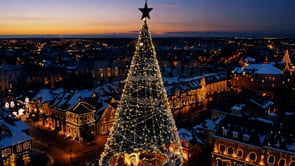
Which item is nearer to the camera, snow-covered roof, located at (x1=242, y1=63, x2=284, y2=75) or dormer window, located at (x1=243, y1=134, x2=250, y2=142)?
dormer window, located at (x1=243, y1=134, x2=250, y2=142)

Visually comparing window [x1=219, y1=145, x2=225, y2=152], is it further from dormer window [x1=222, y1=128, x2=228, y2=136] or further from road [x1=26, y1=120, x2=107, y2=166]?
road [x1=26, y1=120, x2=107, y2=166]

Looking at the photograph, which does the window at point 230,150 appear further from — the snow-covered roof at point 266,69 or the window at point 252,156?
the snow-covered roof at point 266,69

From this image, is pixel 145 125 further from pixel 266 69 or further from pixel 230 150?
pixel 266 69

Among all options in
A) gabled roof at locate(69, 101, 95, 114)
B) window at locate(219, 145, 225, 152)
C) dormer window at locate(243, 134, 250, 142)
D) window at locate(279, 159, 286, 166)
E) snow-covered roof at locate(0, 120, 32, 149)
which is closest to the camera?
window at locate(279, 159, 286, 166)

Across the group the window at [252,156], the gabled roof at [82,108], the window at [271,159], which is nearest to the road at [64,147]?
the gabled roof at [82,108]

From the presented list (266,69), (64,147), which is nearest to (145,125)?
(64,147)

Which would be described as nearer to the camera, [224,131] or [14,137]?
[224,131]

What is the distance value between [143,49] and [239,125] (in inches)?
586

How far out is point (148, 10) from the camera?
88.7ft

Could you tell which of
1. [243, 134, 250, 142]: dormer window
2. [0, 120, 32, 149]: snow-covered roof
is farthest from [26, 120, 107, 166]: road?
[243, 134, 250, 142]: dormer window

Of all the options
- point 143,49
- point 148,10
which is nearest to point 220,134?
point 143,49

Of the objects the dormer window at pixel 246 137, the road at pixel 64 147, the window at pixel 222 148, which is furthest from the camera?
the road at pixel 64 147

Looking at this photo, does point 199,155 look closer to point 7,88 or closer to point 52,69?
point 7,88

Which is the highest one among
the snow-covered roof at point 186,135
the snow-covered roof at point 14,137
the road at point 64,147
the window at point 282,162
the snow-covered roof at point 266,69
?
the snow-covered roof at point 266,69
